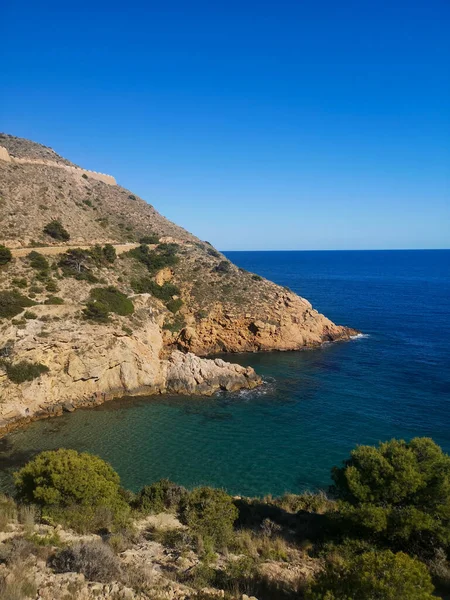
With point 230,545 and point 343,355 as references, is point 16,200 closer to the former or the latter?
point 343,355

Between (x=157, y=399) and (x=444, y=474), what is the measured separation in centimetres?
2375

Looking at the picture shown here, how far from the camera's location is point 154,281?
47.3 metres

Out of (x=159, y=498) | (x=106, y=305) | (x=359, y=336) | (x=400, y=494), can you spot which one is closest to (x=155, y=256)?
(x=106, y=305)

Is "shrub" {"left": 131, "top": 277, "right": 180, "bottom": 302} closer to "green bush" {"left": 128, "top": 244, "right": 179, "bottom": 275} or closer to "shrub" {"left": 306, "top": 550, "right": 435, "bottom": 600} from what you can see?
"green bush" {"left": 128, "top": 244, "right": 179, "bottom": 275}

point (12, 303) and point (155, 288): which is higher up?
point (155, 288)

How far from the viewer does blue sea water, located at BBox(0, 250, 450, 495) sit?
21.8m

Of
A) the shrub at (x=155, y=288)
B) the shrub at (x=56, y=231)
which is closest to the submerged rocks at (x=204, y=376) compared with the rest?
the shrub at (x=155, y=288)

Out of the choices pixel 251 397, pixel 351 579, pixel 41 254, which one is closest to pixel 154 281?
pixel 41 254

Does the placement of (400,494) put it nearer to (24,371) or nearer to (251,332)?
(24,371)

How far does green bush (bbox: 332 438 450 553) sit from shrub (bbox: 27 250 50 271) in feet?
105

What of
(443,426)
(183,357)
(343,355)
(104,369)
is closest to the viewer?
(443,426)

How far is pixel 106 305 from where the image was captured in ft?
115

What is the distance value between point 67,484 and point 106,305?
23.6 metres

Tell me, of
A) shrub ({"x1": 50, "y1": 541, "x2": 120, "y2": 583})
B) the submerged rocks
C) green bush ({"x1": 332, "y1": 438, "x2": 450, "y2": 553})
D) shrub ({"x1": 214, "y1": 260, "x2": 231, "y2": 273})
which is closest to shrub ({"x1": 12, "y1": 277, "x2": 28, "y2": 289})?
the submerged rocks
